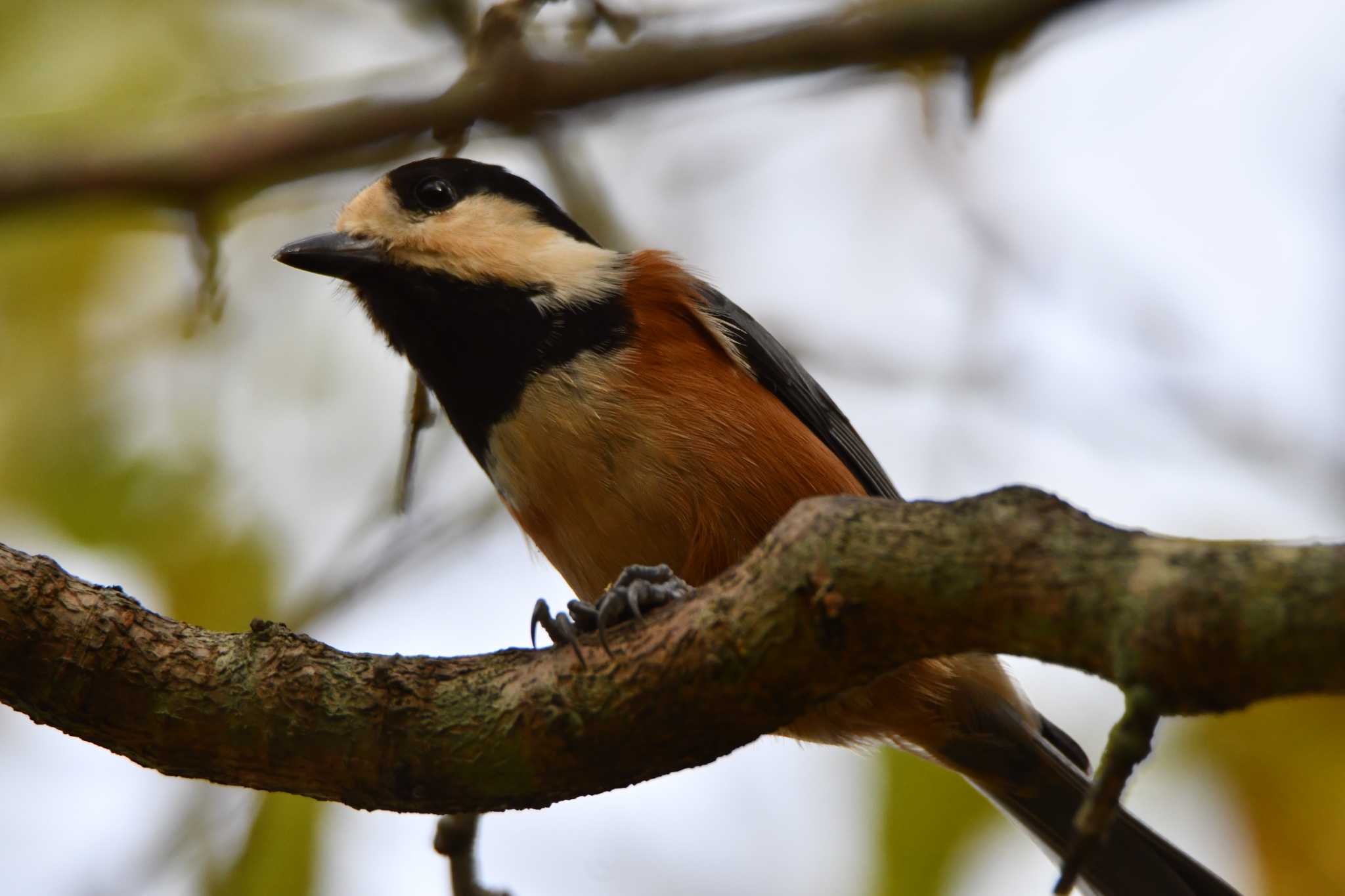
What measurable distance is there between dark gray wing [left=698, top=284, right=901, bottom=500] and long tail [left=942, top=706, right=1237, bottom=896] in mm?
980

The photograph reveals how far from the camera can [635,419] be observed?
12.6 feet

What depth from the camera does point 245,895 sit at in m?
4.25

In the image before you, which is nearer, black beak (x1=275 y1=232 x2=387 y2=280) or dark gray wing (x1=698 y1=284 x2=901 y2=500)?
black beak (x1=275 y1=232 x2=387 y2=280)

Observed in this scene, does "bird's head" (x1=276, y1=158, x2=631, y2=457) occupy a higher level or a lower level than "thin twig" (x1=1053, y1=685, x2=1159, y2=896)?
higher

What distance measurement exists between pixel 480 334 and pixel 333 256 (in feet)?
1.82

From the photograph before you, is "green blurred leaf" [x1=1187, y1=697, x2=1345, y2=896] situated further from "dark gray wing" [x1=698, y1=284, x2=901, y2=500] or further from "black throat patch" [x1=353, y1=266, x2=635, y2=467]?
"black throat patch" [x1=353, y1=266, x2=635, y2=467]

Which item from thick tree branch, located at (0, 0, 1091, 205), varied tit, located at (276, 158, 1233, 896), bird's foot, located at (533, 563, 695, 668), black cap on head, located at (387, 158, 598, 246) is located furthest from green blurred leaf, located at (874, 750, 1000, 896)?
thick tree branch, located at (0, 0, 1091, 205)

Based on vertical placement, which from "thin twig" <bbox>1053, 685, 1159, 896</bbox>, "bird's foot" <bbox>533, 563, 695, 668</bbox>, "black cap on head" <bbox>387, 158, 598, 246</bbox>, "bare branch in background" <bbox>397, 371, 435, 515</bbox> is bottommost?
"thin twig" <bbox>1053, 685, 1159, 896</bbox>

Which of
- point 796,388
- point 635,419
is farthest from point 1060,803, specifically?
point 635,419

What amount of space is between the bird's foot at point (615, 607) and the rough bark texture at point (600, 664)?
97mm

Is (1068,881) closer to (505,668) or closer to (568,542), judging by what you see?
(505,668)

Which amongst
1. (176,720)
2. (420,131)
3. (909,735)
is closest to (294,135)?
(420,131)

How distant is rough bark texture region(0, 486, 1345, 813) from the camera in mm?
2254

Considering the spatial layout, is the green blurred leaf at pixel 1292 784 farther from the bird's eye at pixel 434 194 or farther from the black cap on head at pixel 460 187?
the bird's eye at pixel 434 194
